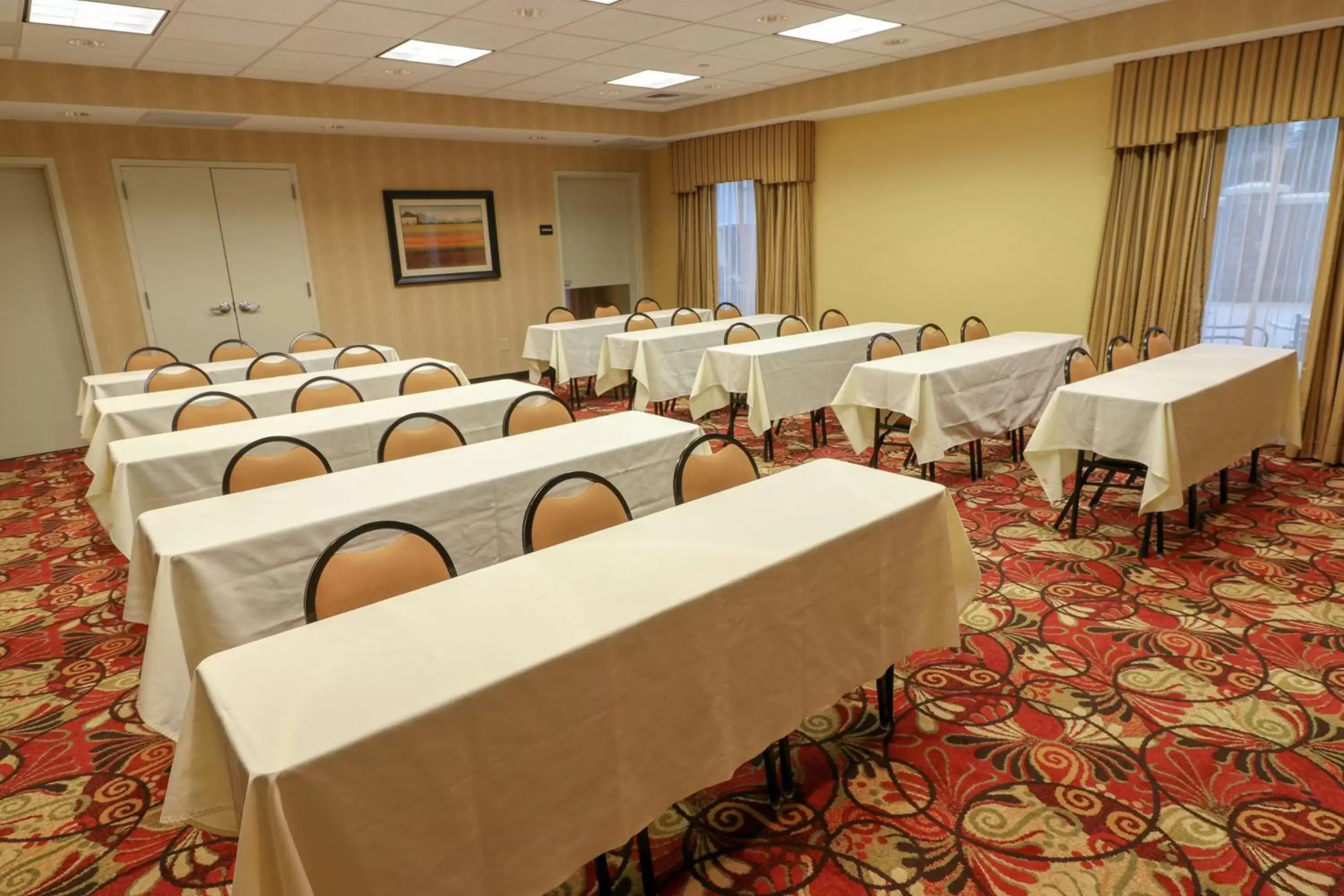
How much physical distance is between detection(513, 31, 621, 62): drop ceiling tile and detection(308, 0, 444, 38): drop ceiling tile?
774 millimetres

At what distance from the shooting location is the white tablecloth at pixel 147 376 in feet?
16.5

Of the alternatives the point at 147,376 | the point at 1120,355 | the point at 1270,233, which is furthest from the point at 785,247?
the point at 147,376

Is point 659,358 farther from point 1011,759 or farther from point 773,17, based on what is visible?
point 1011,759

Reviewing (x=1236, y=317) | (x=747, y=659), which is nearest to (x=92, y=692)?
(x=747, y=659)

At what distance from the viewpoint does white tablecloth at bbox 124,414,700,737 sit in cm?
223

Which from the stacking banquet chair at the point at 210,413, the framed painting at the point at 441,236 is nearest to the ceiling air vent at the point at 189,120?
the framed painting at the point at 441,236

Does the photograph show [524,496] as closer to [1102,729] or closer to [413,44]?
[1102,729]

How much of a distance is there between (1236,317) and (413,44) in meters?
6.25

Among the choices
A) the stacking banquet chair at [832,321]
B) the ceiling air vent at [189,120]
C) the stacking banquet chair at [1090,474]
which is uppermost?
the ceiling air vent at [189,120]

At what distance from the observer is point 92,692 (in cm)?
298

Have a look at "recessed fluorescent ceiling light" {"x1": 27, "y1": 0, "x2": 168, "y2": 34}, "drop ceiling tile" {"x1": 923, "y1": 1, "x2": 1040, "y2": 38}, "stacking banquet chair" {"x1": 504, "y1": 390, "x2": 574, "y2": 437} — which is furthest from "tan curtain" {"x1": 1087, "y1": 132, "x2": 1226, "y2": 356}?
"recessed fluorescent ceiling light" {"x1": 27, "y1": 0, "x2": 168, "y2": 34}

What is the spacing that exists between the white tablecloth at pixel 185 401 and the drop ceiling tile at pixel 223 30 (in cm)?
212

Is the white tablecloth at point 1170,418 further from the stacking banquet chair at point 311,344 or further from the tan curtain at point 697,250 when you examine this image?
the tan curtain at point 697,250

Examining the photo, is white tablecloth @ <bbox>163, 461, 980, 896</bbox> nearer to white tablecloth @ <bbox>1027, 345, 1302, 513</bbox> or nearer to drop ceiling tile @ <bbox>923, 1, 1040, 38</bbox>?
white tablecloth @ <bbox>1027, 345, 1302, 513</bbox>
